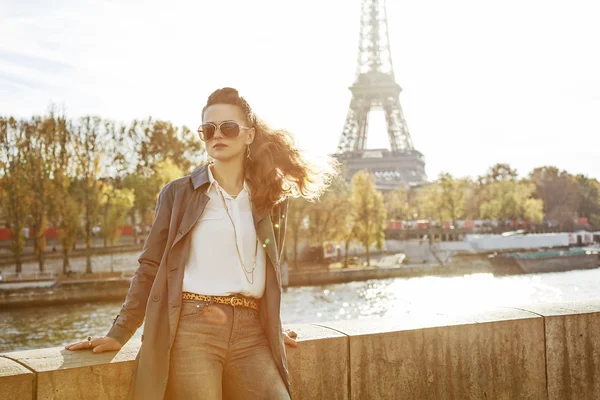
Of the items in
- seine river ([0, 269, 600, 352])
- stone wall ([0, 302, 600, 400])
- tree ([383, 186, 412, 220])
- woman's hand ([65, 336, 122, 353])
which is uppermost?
tree ([383, 186, 412, 220])

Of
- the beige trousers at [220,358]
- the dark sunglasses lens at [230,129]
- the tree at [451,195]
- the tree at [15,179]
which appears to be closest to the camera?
the beige trousers at [220,358]

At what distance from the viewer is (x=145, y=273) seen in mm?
2977

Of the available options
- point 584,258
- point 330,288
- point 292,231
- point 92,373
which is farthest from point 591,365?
point 584,258

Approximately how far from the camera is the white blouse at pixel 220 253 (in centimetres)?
289

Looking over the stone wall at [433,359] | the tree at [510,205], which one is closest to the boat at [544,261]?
the tree at [510,205]

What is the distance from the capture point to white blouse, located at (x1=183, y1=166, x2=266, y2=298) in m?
2.89

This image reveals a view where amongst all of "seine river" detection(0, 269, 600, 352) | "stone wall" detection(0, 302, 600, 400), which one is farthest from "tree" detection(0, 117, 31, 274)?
"stone wall" detection(0, 302, 600, 400)

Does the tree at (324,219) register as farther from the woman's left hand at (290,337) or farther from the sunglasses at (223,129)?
the sunglasses at (223,129)

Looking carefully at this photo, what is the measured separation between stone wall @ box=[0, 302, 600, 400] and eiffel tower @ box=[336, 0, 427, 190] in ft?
221

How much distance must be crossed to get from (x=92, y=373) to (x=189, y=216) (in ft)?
2.45

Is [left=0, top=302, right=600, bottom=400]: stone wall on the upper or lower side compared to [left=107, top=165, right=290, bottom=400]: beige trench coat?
lower

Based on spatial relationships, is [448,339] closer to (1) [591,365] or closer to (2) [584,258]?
(1) [591,365]

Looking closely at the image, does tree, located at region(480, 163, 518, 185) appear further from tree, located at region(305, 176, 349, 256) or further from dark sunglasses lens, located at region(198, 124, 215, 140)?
dark sunglasses lens, located at region(198, 124, 215, 140)

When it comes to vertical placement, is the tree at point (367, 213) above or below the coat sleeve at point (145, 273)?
above
